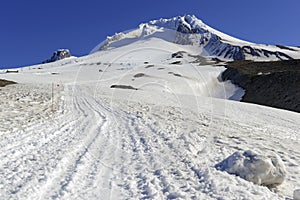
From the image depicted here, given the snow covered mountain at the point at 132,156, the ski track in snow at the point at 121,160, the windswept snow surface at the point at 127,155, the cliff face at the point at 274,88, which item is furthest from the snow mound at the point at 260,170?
the cliff face at the point at 274,88

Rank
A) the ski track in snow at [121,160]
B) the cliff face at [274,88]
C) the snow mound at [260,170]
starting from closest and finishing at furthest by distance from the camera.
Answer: the ski track in snow at [121,160] < the snow mound at [260,170] < the cliff face at [274,88]

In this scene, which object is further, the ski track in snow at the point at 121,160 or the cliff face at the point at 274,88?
the cliff face at the point at 274,88

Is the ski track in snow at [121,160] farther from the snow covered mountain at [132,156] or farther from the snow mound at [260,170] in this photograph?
the snow mound at [260,170]

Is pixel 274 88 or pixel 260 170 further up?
pixel 274 88

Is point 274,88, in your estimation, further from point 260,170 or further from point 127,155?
point 260,170

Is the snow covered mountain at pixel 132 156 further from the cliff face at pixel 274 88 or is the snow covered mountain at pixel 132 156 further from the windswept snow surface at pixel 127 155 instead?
the cliff face at pixel 274 88

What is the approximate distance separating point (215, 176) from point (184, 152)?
2.28m

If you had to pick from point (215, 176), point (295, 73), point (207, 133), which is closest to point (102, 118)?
point (207, 133)

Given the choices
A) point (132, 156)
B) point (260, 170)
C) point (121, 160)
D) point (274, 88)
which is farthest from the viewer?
point (274, 88)

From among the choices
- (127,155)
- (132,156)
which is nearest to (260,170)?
(132,156)

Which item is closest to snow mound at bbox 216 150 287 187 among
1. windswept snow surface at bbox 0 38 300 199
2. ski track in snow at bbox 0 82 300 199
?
windswept snow surface at bbox 0 38 300 199

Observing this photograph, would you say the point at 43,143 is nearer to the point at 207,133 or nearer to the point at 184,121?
the point at 207,133

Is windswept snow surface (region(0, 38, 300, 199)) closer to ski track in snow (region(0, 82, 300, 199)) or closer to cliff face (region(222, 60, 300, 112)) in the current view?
ski track in snow (region(0, 82, 300, 199))

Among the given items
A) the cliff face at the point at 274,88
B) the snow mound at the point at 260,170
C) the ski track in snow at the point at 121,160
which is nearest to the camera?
the ski track in snow at the point at 121,160
